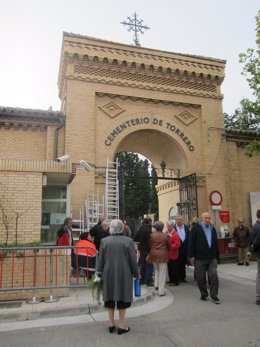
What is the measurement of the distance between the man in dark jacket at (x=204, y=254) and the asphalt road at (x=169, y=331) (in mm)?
455

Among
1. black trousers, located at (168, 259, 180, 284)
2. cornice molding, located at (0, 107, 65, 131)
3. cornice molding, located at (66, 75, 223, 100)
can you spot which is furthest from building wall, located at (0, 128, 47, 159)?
black trousers, located at (168, 259, 180, 284)

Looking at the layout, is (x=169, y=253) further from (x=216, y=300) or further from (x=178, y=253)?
(x=216, y=300)

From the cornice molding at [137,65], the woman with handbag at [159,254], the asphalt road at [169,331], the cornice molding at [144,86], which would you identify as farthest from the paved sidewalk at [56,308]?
the cornice molding at [137,65]

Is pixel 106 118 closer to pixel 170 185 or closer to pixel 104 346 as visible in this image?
pixel 170 185

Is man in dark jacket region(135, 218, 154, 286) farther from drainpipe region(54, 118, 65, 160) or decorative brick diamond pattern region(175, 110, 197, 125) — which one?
decorative brick diamond pattern region(175, 110, 197, 125)

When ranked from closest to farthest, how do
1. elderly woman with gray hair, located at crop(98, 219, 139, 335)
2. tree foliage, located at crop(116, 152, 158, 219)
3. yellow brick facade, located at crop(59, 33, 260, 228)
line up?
elderly woman with gray hair, located at crop(98, 219, 139, 335), yellow brick facade, located at crop(59, 33, 260, 228), tree foliage, located at crop(116, 152, 158, 219)

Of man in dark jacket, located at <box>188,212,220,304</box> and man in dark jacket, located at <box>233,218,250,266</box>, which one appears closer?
man in dark jacket, located at <box>188,212,220,304</box>

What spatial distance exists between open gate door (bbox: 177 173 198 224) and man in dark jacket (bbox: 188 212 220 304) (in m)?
7.08

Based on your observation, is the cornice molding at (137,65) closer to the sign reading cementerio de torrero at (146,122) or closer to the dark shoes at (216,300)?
the sign reading cementerio de torrero at (146,122)

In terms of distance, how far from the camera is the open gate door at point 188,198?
14.5m

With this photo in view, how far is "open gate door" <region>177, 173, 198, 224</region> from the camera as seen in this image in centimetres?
1454

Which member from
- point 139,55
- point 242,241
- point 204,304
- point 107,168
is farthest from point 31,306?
point 139,55

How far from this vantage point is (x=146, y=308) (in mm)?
6586

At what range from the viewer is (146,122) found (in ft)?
48.4
